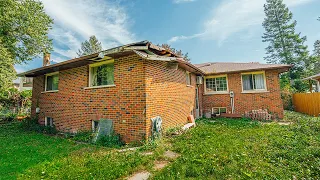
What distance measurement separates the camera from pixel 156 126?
5727 mm

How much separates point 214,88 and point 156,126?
7.92 meters

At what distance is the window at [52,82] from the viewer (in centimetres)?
903

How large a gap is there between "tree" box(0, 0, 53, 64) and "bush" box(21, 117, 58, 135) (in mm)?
3727

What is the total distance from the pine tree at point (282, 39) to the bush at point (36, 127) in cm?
3188

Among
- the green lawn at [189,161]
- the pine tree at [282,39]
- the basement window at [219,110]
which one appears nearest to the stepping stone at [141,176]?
the green lawn at [189,161]

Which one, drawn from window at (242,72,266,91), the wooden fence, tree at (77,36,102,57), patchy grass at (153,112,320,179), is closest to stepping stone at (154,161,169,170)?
patchy grass at (153,112,320,179)

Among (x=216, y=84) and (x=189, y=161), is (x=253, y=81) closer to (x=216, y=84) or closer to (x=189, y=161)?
(x=216, y=84)

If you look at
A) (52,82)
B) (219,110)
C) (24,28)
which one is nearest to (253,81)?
(219,110)

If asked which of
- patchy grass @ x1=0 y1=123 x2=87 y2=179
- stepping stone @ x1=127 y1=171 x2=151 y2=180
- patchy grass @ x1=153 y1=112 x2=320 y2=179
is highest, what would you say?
patchy grass @ x1=153 y1=112 x2=320 y2=179

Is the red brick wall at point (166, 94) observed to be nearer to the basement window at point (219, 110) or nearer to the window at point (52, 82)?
the basement window at point (219, 110)

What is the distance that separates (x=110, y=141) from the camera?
5680mm

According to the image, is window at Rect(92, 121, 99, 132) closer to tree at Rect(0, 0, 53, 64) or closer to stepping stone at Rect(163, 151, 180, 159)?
stepping stone at Rect(163, 151, 180, 159)

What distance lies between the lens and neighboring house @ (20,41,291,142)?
5.66 m

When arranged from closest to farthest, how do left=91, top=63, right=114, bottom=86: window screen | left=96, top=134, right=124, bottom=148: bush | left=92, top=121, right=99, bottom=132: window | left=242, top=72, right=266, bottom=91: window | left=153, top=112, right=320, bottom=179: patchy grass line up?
left=153, top=112, right=320, bottom=179: patchy grass
left=96, top=134, right=124, bottom=148: bush
left=91, top=63, right=114, bottom=86: window screen
left=92, top=121, right=99, bottom=132: window
left=242, top=72, right=266, bottom=91: window
